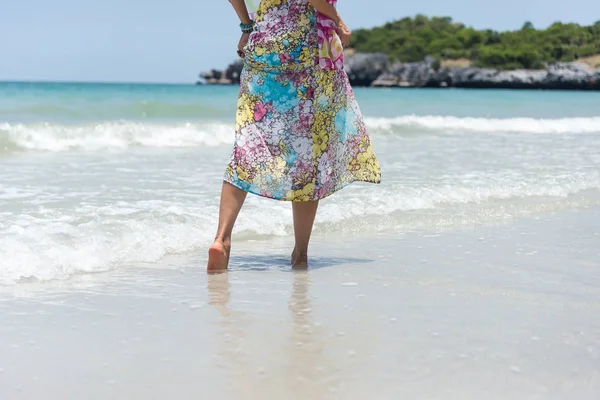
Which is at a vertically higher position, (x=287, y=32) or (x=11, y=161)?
(x=287, y=32)

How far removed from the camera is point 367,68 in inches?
3332

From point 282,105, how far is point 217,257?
27.0 inches

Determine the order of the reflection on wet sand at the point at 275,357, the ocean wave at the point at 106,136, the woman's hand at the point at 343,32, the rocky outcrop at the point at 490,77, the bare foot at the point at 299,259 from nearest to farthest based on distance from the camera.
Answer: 1. the reflection on wet sand at the point at 275,357
2. the woman's hand at the point at 343,32
3. the bare foot at the point at 299,259
4. the ocean wave at the point at 106,136
5. the rocky outcrop at the point at 490,77

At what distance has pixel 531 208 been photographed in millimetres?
5527

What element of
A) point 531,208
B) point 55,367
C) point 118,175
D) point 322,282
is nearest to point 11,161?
point 118,175

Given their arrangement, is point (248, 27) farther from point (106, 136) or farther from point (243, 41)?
point (106, 136)

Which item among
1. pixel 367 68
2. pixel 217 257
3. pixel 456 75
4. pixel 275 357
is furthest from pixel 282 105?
pixel 367 68

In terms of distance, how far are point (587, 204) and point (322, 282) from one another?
307cm

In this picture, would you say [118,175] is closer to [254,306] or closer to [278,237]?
[278,237]

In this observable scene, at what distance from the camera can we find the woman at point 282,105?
354 cm

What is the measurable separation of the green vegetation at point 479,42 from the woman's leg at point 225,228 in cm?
7602

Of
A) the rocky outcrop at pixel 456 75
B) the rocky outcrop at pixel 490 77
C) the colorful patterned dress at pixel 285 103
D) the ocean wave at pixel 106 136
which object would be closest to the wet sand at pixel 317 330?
the colorful patterned dress at pixel 285 103

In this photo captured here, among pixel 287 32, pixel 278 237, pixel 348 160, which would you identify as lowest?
pixel 278 237

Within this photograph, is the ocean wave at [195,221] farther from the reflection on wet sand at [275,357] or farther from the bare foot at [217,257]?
the reflection on wet sand at [275,357]
